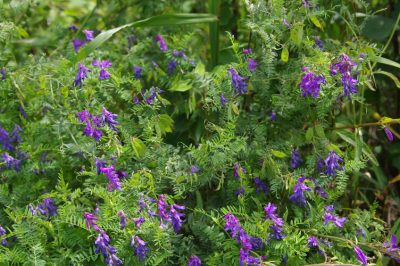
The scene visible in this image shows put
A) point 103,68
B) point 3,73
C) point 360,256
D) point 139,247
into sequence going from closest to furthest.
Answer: point 139,247 < point 360,256 < point 103,68 < point 3,73

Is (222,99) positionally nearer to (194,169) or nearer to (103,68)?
(194,169)

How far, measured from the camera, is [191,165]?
7.14ft

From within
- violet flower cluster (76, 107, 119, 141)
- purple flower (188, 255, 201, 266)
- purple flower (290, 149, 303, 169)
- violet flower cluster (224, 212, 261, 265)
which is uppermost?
violet flower cluster (76, 107, 119, 141)

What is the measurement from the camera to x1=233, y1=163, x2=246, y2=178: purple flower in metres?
2.11

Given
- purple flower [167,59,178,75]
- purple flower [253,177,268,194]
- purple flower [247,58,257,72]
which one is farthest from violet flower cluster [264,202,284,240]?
purple flower [167,59,178,75]

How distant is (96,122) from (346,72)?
2.72ft

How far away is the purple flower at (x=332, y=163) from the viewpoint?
2158 mm

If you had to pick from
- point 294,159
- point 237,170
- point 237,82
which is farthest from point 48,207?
point 294,159

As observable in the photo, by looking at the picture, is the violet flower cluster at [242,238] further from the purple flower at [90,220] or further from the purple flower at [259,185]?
the purple flower at [90,220]

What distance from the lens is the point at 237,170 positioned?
2125 mm

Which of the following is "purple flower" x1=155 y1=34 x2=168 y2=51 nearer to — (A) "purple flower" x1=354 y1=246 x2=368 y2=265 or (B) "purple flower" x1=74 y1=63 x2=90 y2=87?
(B) "purple flower" x1=74 y1=63 x2=90 y2=87

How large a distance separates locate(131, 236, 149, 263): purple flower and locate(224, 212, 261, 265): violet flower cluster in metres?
0.25

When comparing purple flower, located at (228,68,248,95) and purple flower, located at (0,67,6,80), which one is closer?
purple flower, located at (228,68,248,95)

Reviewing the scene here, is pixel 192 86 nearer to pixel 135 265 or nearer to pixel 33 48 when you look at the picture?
pixel 135 265
